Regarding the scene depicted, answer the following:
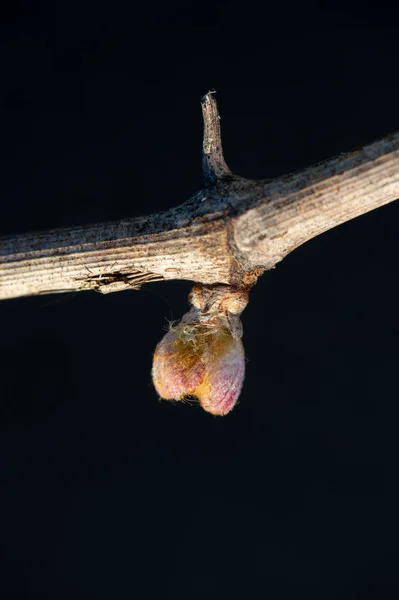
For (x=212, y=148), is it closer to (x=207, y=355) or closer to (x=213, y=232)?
(x=213, y=232)

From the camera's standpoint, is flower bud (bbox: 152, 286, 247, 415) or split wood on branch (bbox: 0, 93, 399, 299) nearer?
split wood on branch (bbox: 0, 93, 399, 299)

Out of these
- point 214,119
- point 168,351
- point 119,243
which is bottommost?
point 168,351

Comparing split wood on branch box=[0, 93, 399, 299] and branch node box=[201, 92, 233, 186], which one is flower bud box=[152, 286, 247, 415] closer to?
split wood on branch box=[0, 93, 399, 299]

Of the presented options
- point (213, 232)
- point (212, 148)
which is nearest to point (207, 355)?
point (213, 232)

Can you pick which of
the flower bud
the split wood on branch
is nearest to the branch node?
the split wood on branch

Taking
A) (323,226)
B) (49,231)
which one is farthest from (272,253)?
(49,231)

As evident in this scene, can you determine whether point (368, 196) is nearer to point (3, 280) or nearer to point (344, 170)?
point (344, 170)
